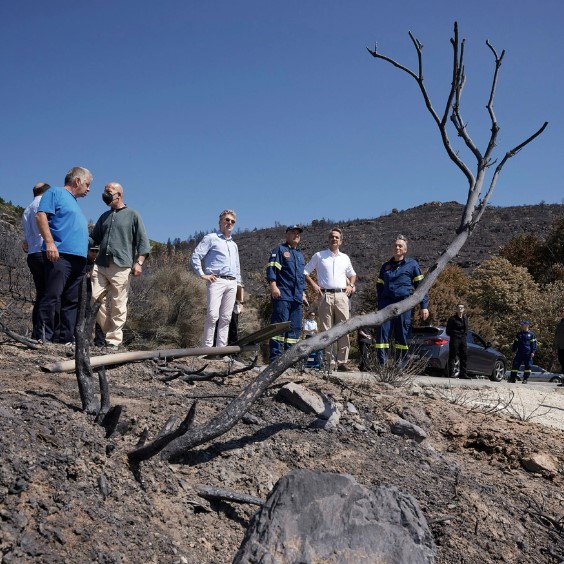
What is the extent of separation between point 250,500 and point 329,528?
2.02 ft

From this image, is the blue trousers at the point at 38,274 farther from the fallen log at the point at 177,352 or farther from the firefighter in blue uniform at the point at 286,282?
the firefighter in blue uniform at the point at 286,282

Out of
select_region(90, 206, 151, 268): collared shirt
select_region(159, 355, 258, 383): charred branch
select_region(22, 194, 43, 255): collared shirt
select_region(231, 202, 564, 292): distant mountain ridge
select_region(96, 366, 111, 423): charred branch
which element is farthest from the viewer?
select_region(231, 202, 564, 292): distant mountain ridge

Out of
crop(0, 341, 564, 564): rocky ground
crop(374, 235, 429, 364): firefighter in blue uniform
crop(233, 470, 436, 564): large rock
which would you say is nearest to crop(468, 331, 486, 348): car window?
crop(374, 235, 429, 364): firefighter in blue uniform

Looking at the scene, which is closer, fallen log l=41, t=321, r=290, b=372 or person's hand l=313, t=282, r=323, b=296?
fallen log l=41, t=321, r=290, b=372

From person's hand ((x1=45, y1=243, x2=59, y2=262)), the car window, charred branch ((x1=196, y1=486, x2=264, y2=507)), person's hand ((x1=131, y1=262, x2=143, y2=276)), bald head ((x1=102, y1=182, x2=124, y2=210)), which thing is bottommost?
charred branch ((x1=196, y1=486, x2=264, y2=507))

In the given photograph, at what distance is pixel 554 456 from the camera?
4867 mm

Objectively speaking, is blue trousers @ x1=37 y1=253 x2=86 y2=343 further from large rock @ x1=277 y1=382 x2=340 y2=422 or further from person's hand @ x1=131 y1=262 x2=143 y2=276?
large rock @ x1=277 y1=382 x2=340 y2=422

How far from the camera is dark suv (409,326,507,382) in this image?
12.9 meters

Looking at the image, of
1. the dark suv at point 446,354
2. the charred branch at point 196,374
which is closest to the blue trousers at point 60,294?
the charred branch at point 196,374

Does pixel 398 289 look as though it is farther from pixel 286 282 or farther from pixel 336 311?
pixel 286 282

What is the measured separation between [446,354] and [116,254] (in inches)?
314

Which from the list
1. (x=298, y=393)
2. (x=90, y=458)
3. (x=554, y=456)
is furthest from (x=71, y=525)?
(x=554, y=456)

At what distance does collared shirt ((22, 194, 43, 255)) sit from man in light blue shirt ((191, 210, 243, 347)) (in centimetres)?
175

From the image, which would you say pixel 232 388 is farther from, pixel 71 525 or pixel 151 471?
pixel 71 525
